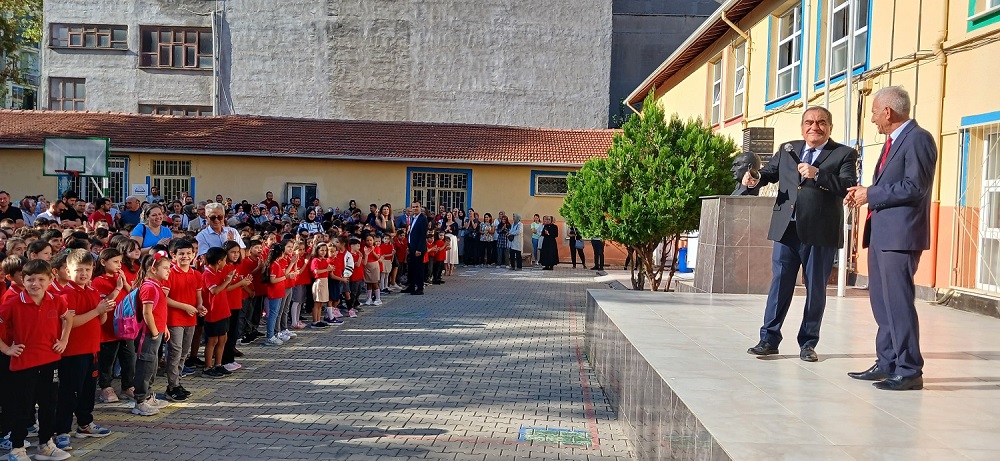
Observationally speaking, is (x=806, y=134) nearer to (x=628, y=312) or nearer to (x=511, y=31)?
(x=628, y=312)

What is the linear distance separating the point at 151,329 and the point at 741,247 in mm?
7157

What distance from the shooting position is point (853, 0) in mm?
13211

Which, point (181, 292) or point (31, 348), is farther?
point (181, 292)

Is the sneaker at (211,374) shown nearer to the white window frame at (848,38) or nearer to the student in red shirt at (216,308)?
the student in red shirt at (216,308)

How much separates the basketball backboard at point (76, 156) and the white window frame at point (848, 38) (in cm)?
1528

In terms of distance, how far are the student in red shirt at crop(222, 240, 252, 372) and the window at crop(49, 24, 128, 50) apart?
3226 cm

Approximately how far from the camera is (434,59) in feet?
118

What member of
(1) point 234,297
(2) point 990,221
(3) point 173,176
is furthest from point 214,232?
(3) point 173,176

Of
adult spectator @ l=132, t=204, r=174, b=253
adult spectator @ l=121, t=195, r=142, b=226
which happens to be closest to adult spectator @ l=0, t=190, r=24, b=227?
adult spectator @ l=121, t=195, r=142, b=226

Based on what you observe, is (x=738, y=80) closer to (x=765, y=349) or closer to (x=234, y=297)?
(x=234, y=297)

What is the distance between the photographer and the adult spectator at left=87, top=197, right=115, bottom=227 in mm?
14977

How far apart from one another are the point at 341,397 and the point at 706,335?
3.28m

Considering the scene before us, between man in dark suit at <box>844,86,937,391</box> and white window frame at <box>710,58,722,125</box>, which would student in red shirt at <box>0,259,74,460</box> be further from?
white window frame at <box>710,58,722,125</box>

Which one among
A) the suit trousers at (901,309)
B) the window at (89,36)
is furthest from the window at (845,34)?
the window at (89,36)
